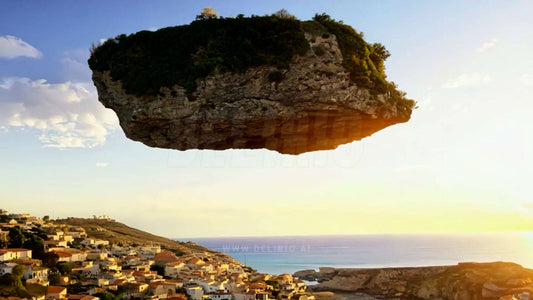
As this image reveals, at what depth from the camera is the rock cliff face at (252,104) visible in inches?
336

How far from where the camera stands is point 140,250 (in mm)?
49000

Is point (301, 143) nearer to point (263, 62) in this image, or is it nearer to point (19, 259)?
point (263, 62)

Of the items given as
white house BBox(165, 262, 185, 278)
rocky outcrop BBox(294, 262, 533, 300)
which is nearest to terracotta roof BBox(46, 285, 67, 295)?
white house BBox(165, 262, 185, 278)

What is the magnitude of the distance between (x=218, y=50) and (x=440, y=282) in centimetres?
3533

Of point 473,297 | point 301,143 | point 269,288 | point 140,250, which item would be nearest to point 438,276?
point 473,297

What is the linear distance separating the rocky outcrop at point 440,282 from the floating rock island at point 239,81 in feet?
92.8

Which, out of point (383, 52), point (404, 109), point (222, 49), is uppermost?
point (383, 52)

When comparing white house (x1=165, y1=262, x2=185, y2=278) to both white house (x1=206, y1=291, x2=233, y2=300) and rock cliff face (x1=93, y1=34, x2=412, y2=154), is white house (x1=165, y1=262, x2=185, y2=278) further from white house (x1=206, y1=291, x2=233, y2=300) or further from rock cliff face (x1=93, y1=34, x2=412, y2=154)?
rock cliff face (x1=93, y1=34, x2=412, y2=154)

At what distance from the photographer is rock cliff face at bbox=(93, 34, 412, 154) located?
336 inches

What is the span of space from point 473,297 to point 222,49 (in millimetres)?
33954

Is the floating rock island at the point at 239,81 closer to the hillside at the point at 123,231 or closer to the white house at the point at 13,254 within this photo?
the white house at the point at 13,254

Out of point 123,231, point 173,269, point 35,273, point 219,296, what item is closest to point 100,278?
point 35,273

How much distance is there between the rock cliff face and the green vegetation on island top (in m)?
0.14

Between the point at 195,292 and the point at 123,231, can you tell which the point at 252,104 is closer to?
the point at 195,292
